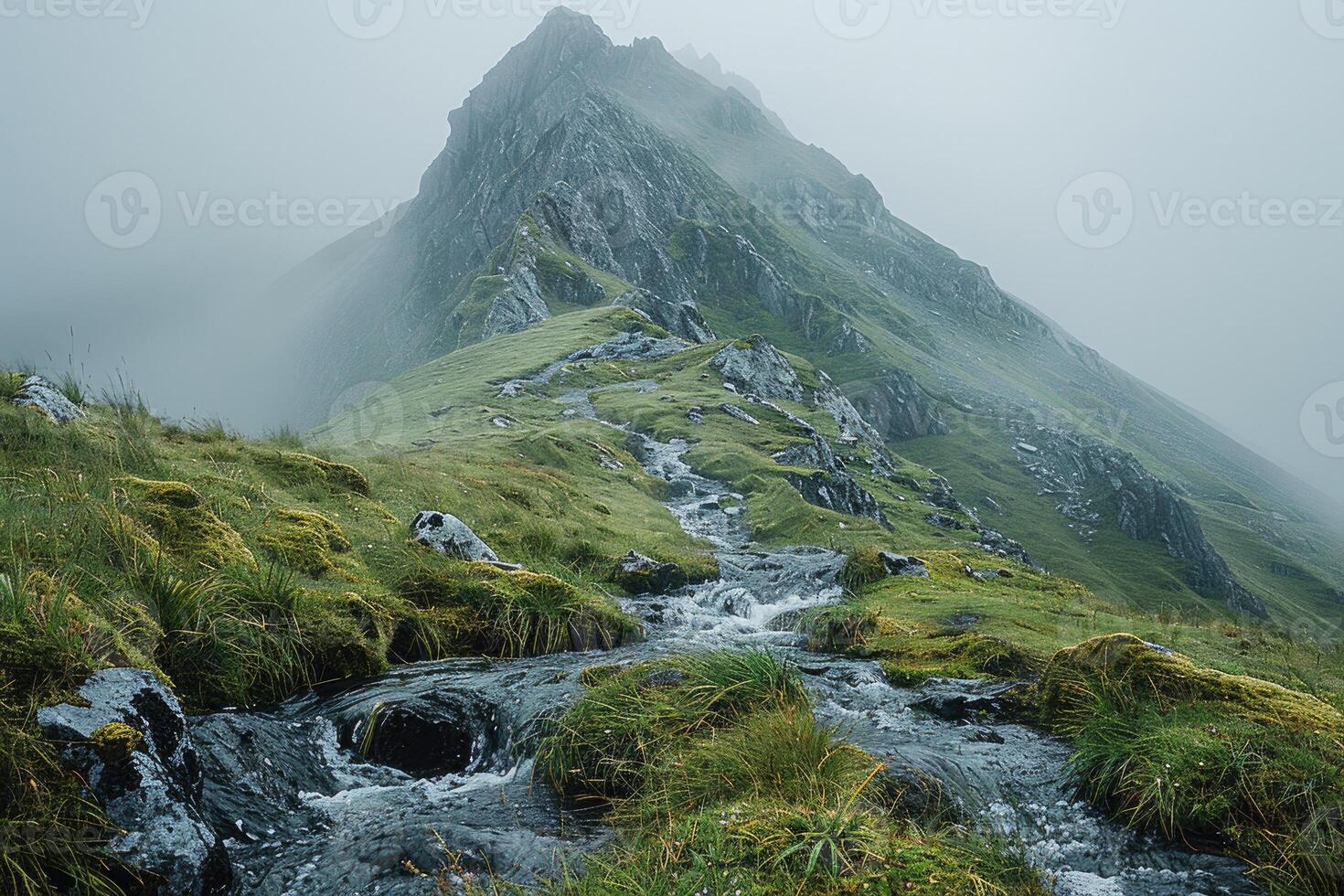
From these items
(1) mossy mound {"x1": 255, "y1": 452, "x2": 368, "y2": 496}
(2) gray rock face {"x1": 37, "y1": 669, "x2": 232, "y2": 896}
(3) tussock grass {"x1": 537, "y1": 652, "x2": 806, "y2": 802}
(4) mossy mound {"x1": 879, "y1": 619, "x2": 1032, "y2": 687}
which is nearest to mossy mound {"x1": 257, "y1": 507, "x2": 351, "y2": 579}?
(1) mossy mound {"x1": 255, "y1": 452, "x2": 368, "y2": 496}

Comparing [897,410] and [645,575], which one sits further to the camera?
[897,410]

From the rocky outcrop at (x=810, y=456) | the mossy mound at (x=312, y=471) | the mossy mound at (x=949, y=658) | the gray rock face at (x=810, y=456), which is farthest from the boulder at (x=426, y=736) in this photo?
the gray rock face at (x=810, y=456)

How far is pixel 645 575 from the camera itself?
21.4m

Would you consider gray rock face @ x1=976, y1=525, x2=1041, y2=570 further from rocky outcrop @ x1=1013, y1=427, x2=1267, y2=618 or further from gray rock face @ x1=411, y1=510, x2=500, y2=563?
rocky outcrop @ x1=1013, y1=427, x2=1267, y2=618

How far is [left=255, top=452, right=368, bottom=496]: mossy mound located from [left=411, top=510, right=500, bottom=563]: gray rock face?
12.8 ft

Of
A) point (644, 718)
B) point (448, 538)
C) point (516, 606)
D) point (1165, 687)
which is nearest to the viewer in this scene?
point (644, 718)

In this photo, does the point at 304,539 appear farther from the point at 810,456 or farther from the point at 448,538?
the point at 810,456

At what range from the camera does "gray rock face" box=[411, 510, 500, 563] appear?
15.5m

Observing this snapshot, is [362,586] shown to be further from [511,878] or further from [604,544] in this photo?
[604,544]

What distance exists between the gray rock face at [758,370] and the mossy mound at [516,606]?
77259 mm

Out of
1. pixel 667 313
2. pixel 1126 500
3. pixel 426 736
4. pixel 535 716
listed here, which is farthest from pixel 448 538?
pixel 1126 500

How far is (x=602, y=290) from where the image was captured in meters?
150

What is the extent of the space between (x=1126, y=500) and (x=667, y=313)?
122 meters

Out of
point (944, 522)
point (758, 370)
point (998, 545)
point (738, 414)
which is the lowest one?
point (944, 522)
